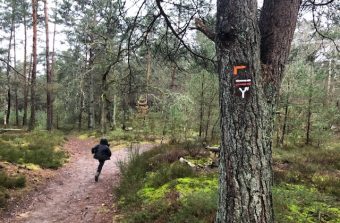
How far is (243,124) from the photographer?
2.91 m

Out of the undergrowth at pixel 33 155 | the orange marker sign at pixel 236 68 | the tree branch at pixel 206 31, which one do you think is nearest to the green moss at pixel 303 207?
the orange marker sign at pixel 236 68

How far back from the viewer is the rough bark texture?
2.91 meters

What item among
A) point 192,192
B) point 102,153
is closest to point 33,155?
point 102,153

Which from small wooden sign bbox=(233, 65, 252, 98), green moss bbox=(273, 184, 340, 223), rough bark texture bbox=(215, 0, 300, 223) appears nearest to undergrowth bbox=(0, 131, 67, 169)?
green moss bbox=(273, 184, 340, 223)

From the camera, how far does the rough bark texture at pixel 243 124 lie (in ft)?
9.55

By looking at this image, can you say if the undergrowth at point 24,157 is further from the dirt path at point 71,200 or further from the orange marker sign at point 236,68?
the orange marker sign at point 236,68

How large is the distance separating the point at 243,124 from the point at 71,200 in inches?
257

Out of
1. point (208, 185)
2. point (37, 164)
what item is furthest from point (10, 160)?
point (208, 185)

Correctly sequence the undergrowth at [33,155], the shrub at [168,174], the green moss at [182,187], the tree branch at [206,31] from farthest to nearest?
the undergrowth at [33,155] < the shrub at [168,174] < the green moss at [182,187] < the tree branch at [206,31]

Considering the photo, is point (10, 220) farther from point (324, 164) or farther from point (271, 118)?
point (324, 164)

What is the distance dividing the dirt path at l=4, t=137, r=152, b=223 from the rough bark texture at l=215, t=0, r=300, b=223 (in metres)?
4.21

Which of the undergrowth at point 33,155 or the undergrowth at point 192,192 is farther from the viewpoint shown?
the undergrowth at point 33,155

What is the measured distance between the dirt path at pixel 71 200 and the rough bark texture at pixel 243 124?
4214mm

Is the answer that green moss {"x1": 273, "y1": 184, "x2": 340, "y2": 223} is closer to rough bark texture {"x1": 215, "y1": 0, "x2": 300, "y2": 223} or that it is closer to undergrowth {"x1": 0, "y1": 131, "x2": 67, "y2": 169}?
rough bark texture {"x1": 215, "y1": 0, "x2": 300, "y2": 223}
